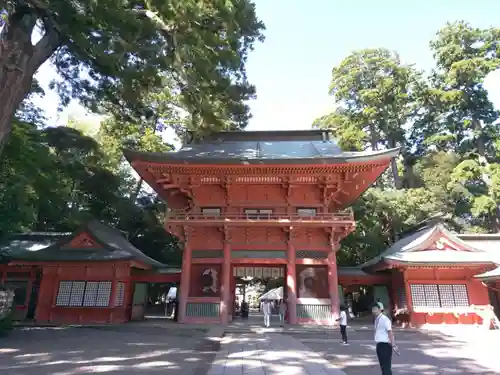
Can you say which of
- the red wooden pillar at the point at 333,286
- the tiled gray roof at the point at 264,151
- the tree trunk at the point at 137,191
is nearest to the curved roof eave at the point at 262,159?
the tiled gray roof at the point at 264,151

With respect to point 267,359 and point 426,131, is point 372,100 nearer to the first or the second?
point 426,131

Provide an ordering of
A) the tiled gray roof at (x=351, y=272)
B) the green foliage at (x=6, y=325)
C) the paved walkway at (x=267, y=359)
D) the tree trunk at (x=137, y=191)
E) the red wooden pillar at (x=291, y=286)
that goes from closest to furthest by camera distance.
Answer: the paved walkway at (x=267, y=359), the green foliage at (x=6, y=325), the red wooden pillar at (x=291, y=286), the tiled gray roof at (x=351, y=272), the tree trunk at (x=137, y=191)

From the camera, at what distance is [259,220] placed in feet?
47.9

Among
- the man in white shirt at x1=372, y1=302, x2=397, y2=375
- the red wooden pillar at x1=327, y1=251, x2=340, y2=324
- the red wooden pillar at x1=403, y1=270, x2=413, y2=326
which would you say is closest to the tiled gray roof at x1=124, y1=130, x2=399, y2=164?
the red wooden pillar at x1=327, y1=251, x2=340, y2=324

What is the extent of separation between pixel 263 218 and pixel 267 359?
329 inches

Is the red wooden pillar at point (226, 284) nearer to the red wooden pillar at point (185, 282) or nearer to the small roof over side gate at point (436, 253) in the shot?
the red wooden pillar at point (185, 282)

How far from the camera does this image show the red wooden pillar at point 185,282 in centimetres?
1431

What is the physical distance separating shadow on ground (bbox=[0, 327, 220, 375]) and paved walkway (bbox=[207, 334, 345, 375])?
475mm

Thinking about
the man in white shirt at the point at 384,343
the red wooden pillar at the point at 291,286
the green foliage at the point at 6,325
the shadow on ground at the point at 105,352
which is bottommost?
the shadow on ground at the point at 105,352

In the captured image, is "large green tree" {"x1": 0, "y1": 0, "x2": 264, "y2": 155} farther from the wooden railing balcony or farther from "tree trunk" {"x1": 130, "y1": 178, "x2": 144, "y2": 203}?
"tree trunk" {"x1": 130, "y1": 178, "x2": 144, "y2": 203}

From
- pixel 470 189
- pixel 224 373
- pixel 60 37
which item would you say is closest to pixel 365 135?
pixel 470 189

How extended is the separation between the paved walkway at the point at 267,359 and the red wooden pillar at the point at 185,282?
14.4 ft

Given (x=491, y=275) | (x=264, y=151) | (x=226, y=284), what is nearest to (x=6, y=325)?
(x=226, y=284)

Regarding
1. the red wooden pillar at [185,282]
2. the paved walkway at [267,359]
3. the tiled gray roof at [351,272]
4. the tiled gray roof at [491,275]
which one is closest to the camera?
the paved walkway at [267,359]
